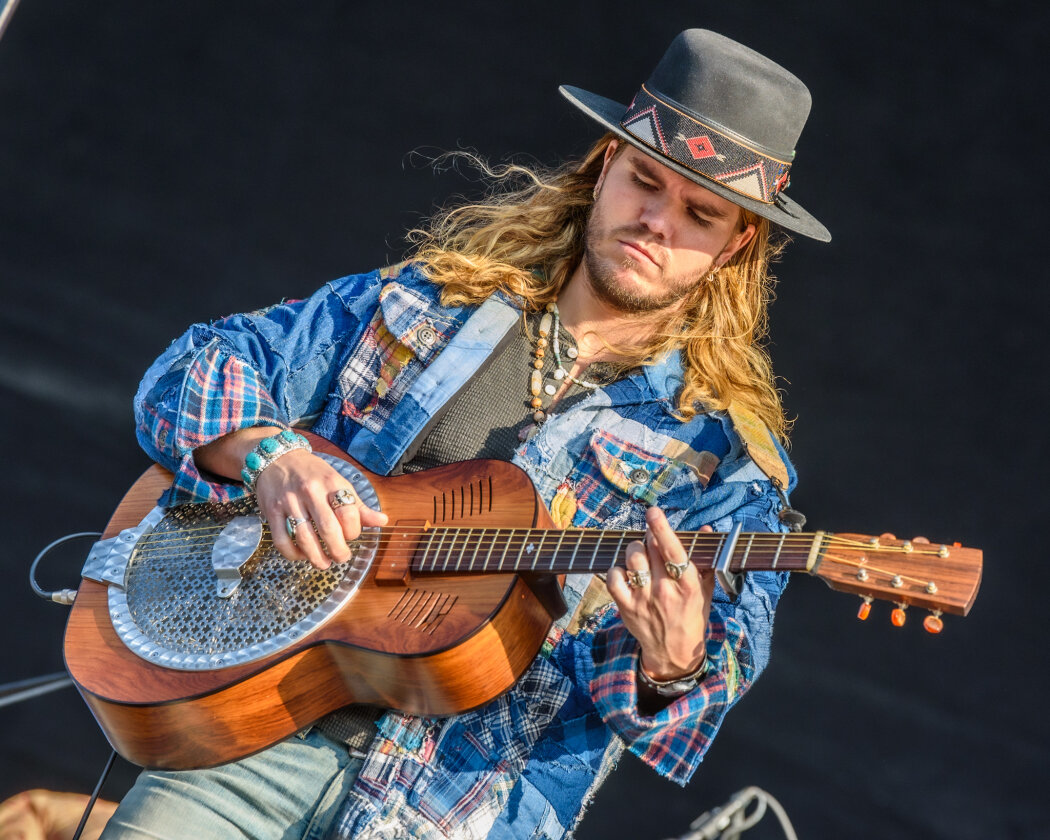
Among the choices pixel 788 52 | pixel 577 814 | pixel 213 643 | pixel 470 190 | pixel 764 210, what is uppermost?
pixel 788 52

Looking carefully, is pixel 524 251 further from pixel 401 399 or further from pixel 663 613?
pixel 663 613

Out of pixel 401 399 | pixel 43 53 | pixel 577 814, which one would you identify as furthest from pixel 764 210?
pixel 43 53

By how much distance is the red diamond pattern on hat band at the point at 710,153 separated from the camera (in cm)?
220

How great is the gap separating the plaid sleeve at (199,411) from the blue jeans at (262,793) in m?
0.53

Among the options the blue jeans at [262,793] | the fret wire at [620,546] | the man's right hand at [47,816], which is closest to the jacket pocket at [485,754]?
the blue jeans at [262,793]

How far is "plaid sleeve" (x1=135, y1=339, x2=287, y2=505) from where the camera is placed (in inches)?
85.9

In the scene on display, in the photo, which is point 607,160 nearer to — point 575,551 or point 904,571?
point 575,551

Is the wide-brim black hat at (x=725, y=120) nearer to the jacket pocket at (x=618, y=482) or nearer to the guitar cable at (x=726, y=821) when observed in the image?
the jacket pocket at (x=618, y=482)

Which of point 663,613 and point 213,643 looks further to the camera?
point 213,643

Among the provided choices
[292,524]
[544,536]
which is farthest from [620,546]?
[292,524]

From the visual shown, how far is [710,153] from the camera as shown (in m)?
2.20

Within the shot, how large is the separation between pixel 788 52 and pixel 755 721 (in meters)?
1.79

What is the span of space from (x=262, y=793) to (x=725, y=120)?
1.63 meters

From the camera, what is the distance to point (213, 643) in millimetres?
1941
